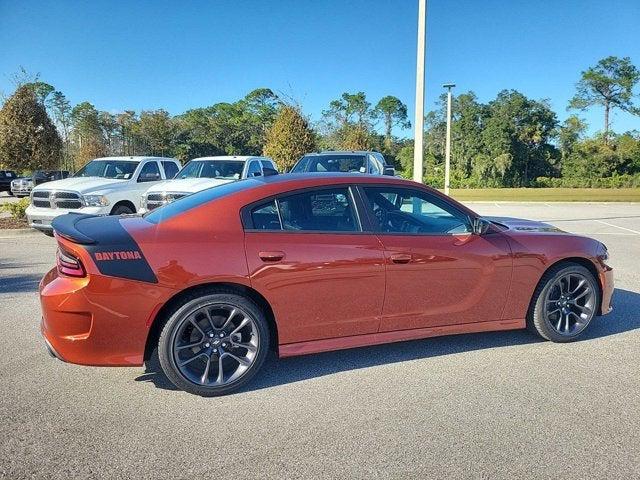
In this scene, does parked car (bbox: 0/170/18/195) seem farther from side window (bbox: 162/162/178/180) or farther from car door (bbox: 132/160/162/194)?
car door (bbox: 132/160/162/194)

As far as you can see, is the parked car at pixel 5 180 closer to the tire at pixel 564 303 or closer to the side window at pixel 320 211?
the side window at pixel 320 211

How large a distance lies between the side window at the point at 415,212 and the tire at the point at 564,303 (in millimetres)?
996

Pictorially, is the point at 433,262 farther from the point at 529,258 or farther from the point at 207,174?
the point at 207,174

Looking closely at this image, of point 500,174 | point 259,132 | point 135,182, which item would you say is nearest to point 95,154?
point 135,182

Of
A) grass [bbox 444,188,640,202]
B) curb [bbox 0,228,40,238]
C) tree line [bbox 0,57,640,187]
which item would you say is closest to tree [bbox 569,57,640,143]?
tree line [bbox 0,57,640,187]

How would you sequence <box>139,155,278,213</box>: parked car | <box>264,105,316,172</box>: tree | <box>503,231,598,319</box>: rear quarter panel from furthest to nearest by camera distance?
<box>264,105,316,172</box>: tree, <box>139,155,278,213</box>: parked car, <box>503,231,598,319</box>: rear quarter panel

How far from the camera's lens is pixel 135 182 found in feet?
37.9

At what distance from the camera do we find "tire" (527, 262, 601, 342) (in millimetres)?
4418

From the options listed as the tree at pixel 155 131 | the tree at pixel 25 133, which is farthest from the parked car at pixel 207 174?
the tree at pixel 155 131

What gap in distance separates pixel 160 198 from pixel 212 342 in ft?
23.8

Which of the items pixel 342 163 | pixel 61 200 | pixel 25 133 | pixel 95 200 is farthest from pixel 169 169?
pixel 342 163

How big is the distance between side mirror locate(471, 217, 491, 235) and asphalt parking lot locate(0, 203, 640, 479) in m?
1.08

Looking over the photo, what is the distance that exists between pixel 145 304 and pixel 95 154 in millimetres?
35193

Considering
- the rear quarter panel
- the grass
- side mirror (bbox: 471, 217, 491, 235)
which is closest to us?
side mirror (bbox: 471, 217, 491, 235)
